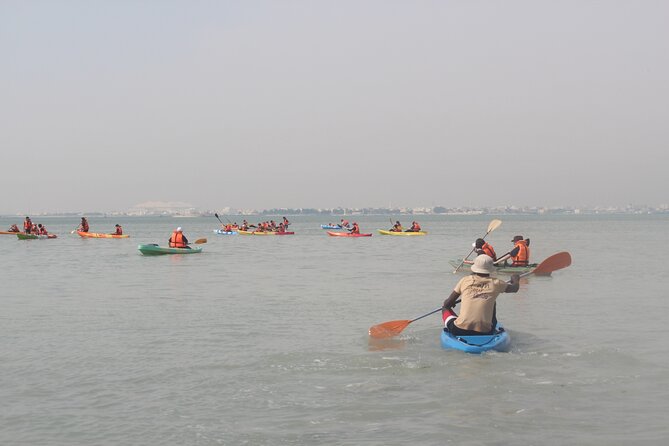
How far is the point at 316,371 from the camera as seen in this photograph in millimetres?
11461

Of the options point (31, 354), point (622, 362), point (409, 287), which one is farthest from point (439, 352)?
point (409, 287)

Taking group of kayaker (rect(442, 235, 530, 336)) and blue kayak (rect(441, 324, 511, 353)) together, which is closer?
group of kayaker (rect(442, 235, 530, 336))

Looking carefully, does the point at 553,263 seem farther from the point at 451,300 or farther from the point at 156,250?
the point at 156,250

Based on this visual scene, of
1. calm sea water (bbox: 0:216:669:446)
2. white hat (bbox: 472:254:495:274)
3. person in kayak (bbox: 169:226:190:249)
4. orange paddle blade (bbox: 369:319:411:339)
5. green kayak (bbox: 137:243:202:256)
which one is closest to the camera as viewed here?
calm sea water (bbox: 0:216:669:446)

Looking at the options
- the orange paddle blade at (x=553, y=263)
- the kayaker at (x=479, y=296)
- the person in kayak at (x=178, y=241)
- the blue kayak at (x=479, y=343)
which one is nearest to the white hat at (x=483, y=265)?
the kayaker at (x=479, y=296)

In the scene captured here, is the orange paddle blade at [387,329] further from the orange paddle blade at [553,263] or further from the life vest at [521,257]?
the life vest at [521,257]

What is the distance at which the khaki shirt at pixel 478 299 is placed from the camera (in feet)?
39.7

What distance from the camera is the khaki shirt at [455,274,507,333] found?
39.7 ft

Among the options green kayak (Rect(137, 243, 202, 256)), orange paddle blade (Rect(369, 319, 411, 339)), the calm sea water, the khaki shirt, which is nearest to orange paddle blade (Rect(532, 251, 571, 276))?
the calm sea water

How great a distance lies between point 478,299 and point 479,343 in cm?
80

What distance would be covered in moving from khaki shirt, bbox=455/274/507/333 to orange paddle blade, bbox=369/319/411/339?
2.05 metres

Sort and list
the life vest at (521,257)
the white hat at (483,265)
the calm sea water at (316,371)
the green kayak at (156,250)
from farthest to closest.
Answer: the green kayak at (156,250), the life vest at (521,257), the white hat at (483,265), the calm sea water at (316,371)

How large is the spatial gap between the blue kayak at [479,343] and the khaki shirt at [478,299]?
164 millimetres

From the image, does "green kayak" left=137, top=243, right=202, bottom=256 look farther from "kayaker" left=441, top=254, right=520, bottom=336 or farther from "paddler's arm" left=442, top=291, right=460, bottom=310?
"kayaker" left=441, top=254, right=520, bottom=336
